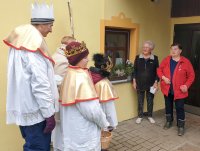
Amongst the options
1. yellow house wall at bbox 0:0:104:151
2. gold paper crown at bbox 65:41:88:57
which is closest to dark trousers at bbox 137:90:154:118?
yellow house wall at bbox 0:0:104:151

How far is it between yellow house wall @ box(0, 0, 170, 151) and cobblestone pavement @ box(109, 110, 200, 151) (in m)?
0.50

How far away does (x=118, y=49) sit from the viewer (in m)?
5.10

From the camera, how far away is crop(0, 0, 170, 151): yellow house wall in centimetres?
327

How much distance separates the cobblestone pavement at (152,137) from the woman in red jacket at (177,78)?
0.25 meters

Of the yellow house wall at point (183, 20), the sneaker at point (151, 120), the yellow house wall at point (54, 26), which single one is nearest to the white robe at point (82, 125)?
A: the yellow house wall at point (54, 26)

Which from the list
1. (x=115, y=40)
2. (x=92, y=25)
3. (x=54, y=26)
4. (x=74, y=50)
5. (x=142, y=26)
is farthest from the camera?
(x=142, y=26)

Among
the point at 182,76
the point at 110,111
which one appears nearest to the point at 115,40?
the point at 182,76

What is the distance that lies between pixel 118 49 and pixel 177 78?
4.54 ft

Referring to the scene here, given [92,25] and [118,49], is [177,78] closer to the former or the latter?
[118,49]

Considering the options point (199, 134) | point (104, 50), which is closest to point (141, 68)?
point (104, 50)

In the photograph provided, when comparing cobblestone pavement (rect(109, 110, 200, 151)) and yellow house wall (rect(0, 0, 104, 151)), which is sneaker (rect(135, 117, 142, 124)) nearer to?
cobblestone pavement (rect(109, 110, 200, 151))

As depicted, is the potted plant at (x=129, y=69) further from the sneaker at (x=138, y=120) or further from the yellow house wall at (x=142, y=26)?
the sneaker at (x=138, y=120)

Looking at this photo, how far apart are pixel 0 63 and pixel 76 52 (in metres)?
1.46

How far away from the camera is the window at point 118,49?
4871mm
